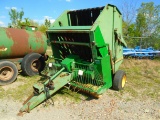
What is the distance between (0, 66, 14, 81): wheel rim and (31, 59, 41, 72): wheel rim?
2.85 feet

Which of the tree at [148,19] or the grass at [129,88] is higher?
the tree at [148,19]

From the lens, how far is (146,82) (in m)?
5.98

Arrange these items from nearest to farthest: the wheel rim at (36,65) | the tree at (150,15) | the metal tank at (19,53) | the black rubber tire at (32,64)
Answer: the metal tank at (19,53) → the black rubber tire at (32,64) → the wheel rim at (36,65) → the tree at (150,15)

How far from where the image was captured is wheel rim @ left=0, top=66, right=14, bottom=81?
582 centimetres

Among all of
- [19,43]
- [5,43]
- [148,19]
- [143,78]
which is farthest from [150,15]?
[5,43]

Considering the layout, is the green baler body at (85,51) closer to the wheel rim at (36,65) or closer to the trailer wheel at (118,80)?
the trailer wheel at (118,80)

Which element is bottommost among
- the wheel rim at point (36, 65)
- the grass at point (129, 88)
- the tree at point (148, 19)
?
the grass at point (129, 88)

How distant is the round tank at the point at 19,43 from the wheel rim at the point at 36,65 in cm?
47

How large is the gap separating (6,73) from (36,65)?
3.93 ft

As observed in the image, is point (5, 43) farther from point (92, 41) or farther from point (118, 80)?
point (118, 80)

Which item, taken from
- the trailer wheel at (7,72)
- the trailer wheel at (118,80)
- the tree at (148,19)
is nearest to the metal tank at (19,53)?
the trailer wheel at (7,72)

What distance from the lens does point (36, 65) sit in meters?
6.84

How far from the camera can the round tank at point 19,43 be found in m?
6.10

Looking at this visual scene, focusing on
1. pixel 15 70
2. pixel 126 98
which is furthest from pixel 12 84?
pixel 126 98
